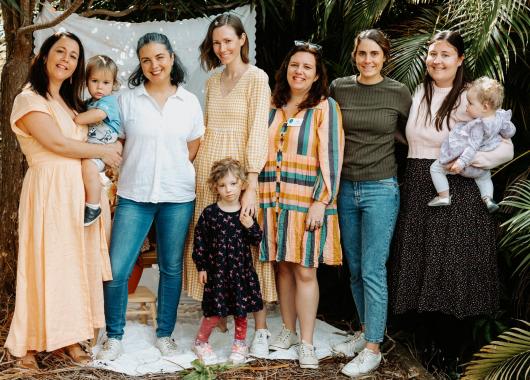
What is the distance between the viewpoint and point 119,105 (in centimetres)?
356

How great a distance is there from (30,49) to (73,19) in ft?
1.15

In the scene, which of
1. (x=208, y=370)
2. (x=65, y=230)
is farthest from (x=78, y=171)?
(x=208, y=370)

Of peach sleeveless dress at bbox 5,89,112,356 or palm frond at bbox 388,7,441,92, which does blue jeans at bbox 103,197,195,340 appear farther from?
palm frond at bbox 388,7,441,92

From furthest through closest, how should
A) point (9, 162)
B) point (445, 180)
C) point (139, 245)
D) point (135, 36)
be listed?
point (135, 36) < point (9, 162) < point (139, 245) < point (445, 180)

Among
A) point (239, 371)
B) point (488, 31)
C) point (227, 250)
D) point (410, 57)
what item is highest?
point (488, 31)

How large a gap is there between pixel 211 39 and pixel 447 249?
5.29 feet

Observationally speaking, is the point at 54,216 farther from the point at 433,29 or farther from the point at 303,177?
the point at 433,29

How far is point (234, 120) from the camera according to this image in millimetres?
3607

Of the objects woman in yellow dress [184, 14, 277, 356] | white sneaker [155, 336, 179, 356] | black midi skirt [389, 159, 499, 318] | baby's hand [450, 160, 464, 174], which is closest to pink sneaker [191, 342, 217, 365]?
white sneaker [155, 336, 179, 356]

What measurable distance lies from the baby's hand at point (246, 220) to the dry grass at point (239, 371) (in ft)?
2.53

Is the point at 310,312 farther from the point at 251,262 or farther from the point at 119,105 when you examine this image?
the point at 119,105

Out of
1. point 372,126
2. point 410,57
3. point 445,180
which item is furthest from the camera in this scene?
point 410,57

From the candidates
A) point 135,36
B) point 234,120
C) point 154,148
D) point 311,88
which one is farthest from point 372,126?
point 135,36

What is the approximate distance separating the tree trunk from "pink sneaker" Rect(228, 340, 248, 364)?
1730 mm
